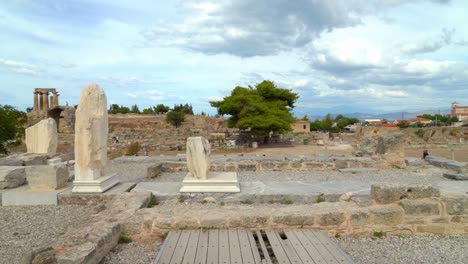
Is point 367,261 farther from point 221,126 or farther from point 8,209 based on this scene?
point 221,126

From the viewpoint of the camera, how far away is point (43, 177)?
630cm

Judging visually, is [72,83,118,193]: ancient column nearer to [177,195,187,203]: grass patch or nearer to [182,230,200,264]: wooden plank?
Answer: [177,195,187,203]: grass patch

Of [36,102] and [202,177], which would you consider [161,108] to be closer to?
[36,102]

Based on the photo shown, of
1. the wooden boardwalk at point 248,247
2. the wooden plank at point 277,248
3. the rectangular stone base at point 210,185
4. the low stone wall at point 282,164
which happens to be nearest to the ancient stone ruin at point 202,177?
the rectangular stone base at point 210,185

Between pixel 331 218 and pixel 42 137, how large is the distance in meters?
9.95

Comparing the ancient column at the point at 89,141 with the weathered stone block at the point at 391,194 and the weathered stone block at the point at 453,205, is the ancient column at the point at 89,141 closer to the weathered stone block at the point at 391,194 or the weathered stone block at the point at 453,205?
the weathered stone block at the point at 391,194

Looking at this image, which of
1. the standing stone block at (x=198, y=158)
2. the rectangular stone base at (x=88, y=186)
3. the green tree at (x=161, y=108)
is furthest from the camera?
the green tree at (x=161, y=108)

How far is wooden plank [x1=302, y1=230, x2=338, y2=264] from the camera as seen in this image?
11.7 ft

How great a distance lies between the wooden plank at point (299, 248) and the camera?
356cm

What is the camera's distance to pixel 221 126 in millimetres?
55781

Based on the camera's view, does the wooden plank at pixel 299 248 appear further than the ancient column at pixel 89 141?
No

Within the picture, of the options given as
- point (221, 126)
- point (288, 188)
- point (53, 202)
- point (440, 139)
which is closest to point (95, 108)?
point (53, 202)

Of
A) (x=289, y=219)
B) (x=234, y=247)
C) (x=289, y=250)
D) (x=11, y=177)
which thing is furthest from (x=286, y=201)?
(x=11, y=177)

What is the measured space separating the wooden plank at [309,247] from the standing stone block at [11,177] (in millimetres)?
5924
